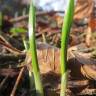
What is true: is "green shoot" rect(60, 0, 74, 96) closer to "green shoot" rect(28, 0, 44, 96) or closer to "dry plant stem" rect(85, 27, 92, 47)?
"green shoot" rect(28, 0, 44, 96)

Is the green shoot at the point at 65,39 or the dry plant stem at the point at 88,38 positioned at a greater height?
the green shoot at the point at 65,39

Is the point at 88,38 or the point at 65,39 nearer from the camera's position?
the point at 65,39

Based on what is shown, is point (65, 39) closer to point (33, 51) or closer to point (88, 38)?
point (33, 51)

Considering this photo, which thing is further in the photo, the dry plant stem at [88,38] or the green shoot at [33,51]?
the dry plant stem at [88,38]

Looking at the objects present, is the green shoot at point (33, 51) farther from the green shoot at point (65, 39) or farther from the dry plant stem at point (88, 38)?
the dry plant stem at point (88, 38)

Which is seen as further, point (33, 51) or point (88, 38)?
point (88, 38)

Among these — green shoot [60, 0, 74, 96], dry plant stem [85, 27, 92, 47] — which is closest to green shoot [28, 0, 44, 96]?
green shoot [60, 0, 74, 96]

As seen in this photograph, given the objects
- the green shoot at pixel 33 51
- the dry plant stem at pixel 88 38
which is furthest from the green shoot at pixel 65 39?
the dry plant stem at pixel 88 38

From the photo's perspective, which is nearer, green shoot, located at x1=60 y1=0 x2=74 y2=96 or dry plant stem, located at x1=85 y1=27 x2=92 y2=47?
green shoot, located at x1=60 y1=0 x2=74 y2=96

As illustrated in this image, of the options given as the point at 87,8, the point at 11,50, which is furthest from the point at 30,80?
the point at 87,8

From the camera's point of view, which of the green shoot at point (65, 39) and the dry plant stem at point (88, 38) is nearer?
the green shoot at point (65, 39)

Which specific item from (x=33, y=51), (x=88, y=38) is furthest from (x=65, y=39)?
(x=88, y=38)
